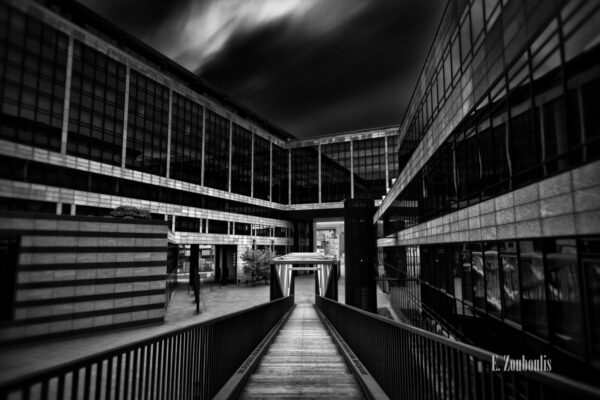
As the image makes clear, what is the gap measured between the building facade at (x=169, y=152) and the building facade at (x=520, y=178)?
675cm

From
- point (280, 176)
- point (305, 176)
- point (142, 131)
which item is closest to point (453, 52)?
point (142, 131)

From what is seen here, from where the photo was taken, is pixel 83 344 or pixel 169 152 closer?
pixel 83 344

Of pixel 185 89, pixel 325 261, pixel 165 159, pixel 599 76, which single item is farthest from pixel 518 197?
pixel 185 89

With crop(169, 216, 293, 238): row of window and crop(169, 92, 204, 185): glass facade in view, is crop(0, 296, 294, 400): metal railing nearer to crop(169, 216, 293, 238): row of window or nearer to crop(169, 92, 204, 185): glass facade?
crop(169, 216, 293, 238): row of window

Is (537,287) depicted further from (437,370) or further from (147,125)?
(147,125)

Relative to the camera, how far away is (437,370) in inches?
141

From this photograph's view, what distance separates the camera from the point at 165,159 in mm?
43438

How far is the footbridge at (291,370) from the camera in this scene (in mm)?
2436

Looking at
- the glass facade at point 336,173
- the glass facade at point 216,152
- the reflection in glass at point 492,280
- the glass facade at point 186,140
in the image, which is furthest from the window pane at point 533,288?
the glass facade at point 336,173

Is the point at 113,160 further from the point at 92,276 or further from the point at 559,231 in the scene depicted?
the point at 559,231

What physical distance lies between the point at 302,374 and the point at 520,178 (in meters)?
6.38

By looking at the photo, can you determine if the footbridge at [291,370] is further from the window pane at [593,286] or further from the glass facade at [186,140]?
the glass facade at [186,140]

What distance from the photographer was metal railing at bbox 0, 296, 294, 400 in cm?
224

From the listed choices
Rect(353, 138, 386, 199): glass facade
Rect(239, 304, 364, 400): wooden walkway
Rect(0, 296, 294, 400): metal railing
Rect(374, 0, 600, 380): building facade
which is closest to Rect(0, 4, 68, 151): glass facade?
Rect(0, 296, 294, 400): metal railing
